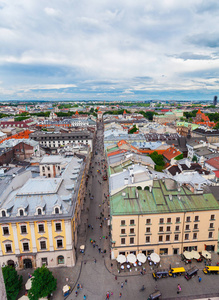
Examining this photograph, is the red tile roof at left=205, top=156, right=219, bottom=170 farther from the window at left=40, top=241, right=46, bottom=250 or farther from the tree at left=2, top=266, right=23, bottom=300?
the tree at left=2, top=266, right=23, bottom=300

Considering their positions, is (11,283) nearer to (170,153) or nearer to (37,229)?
(37,229)

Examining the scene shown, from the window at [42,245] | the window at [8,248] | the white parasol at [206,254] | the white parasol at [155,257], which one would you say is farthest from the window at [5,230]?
the white parasol at [206,254]

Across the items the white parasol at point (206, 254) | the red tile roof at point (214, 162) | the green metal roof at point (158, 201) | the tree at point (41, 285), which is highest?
the green metal roof at point (158, 201)

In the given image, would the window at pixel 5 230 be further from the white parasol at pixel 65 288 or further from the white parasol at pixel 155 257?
the white parasol at pixel 155 257

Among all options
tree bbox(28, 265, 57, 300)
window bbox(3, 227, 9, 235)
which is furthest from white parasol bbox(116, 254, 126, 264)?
window bbox(3, 227, 9, 235)

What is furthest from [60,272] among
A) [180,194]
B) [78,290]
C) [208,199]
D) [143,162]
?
[143,162]

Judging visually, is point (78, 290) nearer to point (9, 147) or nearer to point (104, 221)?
point (104, 221)
